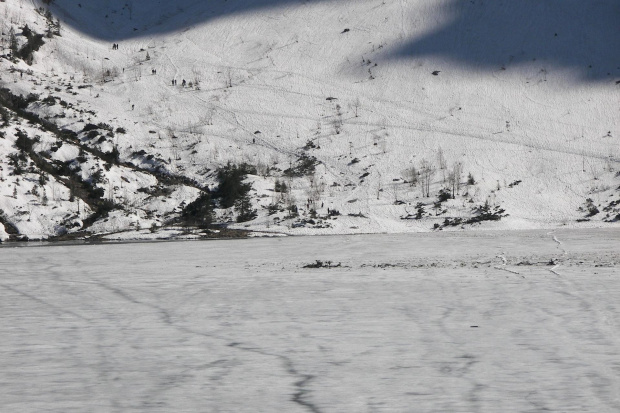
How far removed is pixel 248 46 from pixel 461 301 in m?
26.0

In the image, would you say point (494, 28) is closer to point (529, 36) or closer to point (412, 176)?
point (529, 36)

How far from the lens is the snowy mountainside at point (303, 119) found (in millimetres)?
20812

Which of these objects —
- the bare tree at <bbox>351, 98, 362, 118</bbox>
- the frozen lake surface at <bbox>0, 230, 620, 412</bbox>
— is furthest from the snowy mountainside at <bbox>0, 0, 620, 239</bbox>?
the frozen lake surface at <bbox>0, 230, 620, 412</bbox>

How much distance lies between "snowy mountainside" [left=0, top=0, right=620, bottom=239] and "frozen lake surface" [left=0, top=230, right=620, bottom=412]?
814 cm

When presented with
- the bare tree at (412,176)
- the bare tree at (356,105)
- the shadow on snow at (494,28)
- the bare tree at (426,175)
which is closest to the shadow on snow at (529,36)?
the shadow on snow at (494,28)

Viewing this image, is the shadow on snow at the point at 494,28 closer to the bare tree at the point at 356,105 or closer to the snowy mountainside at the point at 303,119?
the snowy mountainside at the point at 303,119

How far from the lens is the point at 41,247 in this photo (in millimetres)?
16234

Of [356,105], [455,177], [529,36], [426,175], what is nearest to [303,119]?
[356,105]

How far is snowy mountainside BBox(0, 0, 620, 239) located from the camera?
68.3 ft

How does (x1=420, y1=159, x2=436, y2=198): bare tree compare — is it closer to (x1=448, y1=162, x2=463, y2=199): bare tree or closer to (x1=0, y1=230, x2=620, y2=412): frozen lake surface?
(x1=448, y1=162, x2=463, y2=199): bare tree

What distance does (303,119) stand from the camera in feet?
89.2

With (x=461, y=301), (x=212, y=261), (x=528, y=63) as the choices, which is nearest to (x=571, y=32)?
(x=528, y=63)

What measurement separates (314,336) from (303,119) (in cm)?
2087

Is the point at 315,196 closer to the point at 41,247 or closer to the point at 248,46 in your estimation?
the point at 41,247
